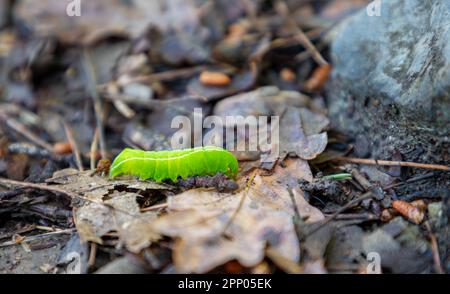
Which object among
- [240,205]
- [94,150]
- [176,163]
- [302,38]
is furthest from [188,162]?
[302,38]

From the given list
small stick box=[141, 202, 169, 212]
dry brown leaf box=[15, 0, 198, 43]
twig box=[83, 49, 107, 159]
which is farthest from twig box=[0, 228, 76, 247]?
dry brown leaf box=[15, 0, 198, 43]

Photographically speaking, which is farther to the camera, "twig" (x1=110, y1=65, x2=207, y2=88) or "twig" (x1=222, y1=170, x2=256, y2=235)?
"twig" (x1=110, y1=65, x2=207, y2=88)

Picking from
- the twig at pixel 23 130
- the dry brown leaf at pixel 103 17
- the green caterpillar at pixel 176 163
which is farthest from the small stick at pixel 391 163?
the dry brown leaf at pixel 103 17

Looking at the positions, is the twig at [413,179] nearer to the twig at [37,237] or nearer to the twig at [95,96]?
the twig at [37,237]

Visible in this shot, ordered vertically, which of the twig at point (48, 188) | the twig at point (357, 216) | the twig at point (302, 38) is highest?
the twig at point (302, 38)

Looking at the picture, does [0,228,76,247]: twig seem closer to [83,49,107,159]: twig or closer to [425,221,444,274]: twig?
[83,49,107,159]: twig
